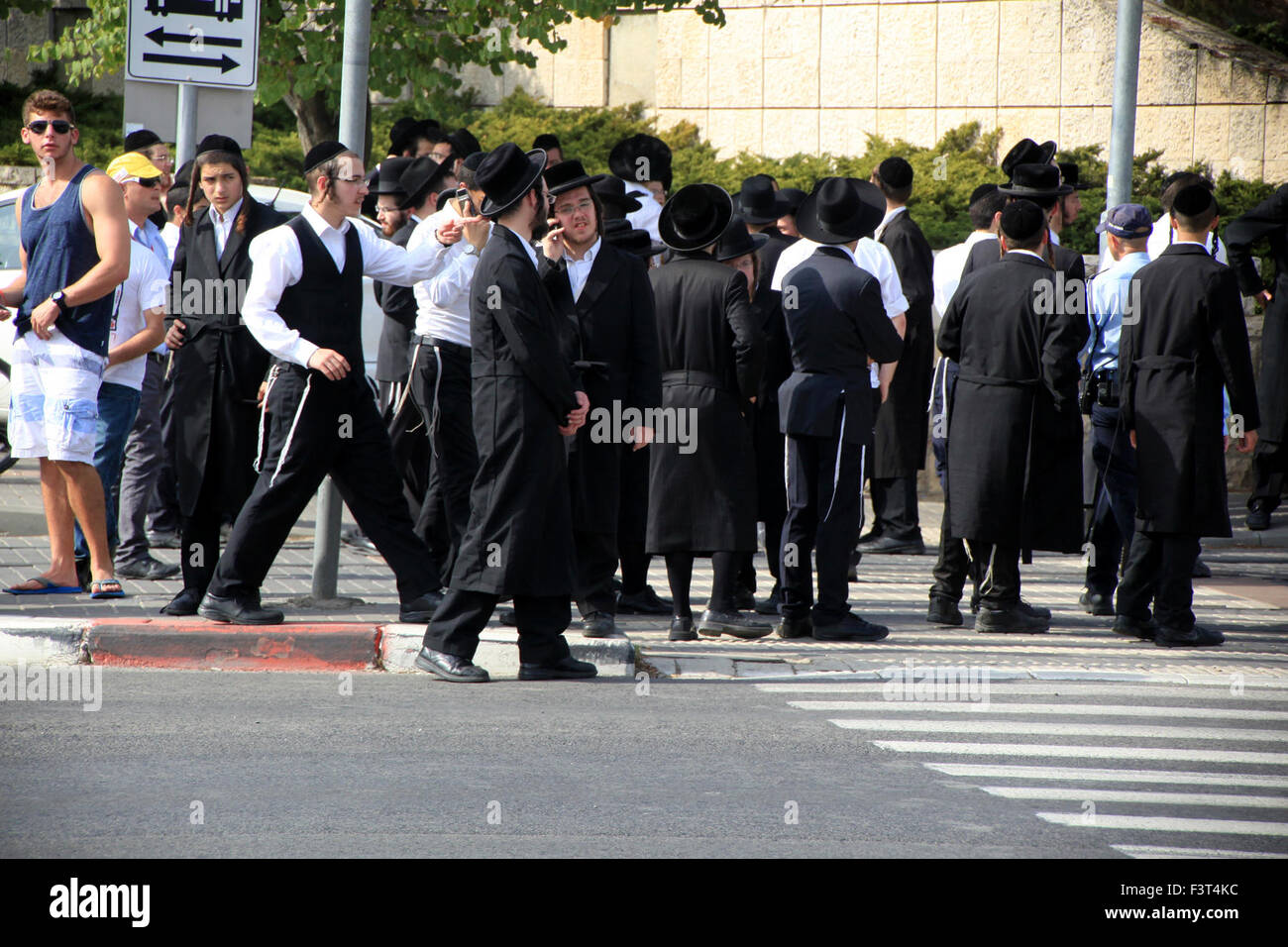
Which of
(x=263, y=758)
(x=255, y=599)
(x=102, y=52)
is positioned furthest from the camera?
(x=102, y=52)

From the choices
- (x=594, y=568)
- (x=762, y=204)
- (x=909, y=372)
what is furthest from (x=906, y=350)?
(x=594, y=568)

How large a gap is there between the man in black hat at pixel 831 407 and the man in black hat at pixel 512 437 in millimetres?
1676

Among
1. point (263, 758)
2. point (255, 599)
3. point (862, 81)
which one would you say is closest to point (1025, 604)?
point (255, 599)

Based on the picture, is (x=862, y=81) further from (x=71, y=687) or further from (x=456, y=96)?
(x=71, y=687)

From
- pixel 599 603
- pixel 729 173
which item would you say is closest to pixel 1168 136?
pixel 729 173

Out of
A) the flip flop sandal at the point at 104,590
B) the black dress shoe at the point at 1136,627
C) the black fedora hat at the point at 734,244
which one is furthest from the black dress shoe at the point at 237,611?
the black dress shoe at the point at 1136,627

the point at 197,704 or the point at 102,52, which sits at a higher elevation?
the point at 102,52

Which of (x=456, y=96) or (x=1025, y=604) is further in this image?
(x=456, y=96)

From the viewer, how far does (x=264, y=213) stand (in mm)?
8625

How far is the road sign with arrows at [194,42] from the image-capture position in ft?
30.9

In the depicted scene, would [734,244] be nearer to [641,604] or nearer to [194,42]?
[641,604]

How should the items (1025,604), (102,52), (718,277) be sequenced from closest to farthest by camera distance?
(718,277), (1025,604), (102,52)

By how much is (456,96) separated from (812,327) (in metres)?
13.1

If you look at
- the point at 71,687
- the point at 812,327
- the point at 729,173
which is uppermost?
the point at 729,173
